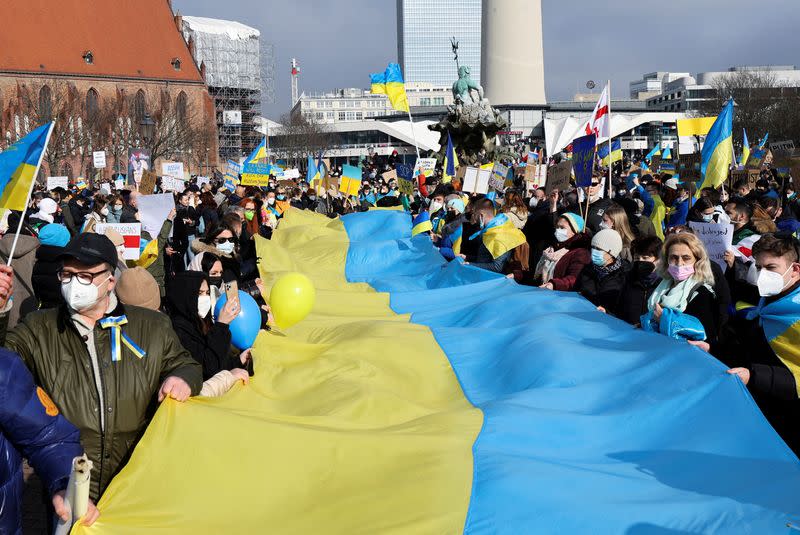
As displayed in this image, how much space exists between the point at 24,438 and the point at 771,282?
11.5ft

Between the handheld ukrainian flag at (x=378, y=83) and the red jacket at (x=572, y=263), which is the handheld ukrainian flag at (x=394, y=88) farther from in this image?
the red jacket at (x=572, y=263)

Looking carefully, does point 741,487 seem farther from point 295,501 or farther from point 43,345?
point 43,345

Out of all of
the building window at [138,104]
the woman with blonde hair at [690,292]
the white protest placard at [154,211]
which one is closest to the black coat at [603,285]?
the woman with blonde hair at [690,292]

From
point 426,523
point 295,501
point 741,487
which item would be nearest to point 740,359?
point 741,487

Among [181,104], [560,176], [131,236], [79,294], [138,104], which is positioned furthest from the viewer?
[181,104]

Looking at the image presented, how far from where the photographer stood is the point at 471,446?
403cm

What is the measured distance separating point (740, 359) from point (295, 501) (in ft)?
8.15

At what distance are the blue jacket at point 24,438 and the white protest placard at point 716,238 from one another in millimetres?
5639

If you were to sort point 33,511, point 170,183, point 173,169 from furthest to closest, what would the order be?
point 173,169 → point 170,183 → point 33,511

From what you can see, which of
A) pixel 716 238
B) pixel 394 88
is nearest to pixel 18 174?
pixel 716 238

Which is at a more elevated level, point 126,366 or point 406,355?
point 126,366

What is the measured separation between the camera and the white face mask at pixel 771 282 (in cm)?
439

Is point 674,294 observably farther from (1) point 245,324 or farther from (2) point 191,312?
(2) point 191,312

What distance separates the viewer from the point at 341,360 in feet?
18.5
